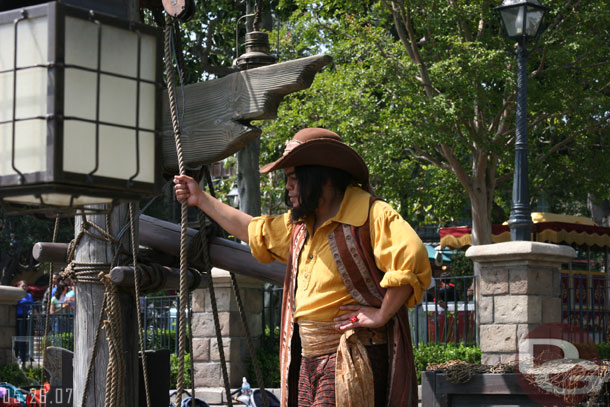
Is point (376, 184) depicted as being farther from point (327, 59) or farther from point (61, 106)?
point (61, 106)

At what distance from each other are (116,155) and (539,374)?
429 cm

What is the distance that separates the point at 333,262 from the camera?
386 cm

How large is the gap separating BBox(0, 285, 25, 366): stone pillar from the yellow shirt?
8.40 metres

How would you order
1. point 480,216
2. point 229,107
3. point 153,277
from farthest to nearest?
point 480,216, point 153,277, point 229,107

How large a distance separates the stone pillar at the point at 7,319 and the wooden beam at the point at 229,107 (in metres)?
8.44

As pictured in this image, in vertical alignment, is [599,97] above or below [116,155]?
above

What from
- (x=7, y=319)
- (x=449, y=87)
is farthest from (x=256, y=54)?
(x=449, y=87)

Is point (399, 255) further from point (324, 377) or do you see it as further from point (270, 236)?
point (270, 236)

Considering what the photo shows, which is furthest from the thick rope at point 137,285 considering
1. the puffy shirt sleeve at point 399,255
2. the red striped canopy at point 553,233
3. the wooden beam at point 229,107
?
the red striped canopy at point 553,233

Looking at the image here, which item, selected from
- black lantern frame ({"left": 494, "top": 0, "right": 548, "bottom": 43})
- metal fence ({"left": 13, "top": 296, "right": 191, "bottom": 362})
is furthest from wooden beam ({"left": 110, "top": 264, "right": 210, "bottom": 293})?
black lantern frame ({"left": 494, "top": 0, "right": 548, "bottom": 43})

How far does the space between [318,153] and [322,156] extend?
0.02m

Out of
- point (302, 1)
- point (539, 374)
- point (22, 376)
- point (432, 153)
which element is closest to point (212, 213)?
point (539, 374)

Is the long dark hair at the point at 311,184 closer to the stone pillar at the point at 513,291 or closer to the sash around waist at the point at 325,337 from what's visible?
the sash around waist at the point at 325,337

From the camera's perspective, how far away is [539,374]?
6094mm
